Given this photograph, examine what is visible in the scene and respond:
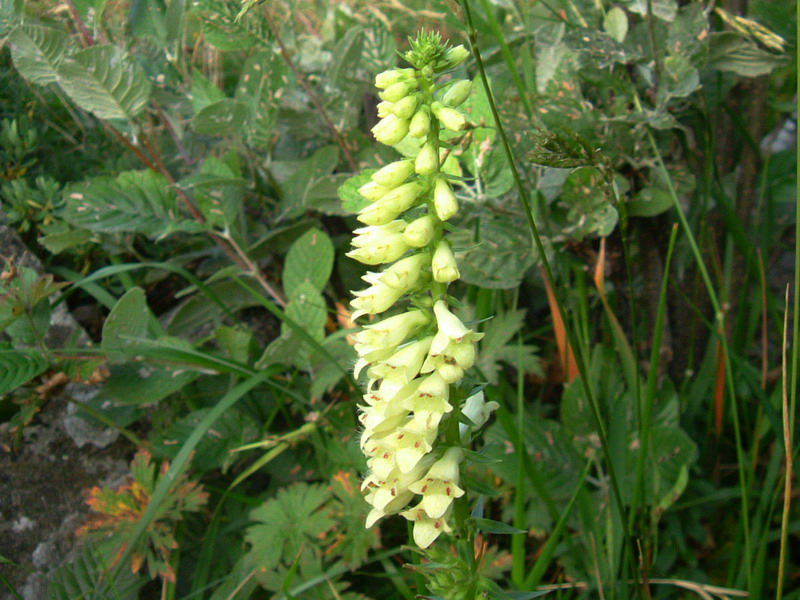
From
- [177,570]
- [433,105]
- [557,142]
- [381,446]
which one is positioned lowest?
[177,570]

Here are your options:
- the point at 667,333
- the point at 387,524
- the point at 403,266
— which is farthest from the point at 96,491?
the point at 667,333

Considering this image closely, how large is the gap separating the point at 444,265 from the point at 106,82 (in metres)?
1.25

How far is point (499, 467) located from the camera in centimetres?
163

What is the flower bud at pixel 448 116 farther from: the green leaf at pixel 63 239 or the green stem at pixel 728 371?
the green leaf at pixel 63 239

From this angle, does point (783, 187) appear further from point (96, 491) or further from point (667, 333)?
point (96, 491)

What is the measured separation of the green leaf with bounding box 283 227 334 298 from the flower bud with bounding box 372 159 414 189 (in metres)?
0.90

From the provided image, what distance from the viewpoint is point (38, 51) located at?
1.71 metres

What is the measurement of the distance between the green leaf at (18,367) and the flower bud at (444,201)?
1.12 m

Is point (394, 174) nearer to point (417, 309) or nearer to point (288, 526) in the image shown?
point (417, 309)

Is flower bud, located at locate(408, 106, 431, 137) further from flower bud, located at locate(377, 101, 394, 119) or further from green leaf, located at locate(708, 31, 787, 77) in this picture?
green leaf, located at locate(708, 31, 787, 77)

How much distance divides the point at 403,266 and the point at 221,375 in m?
1.15

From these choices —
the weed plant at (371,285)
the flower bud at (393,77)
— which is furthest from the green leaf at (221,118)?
the flower bud at (393,77)

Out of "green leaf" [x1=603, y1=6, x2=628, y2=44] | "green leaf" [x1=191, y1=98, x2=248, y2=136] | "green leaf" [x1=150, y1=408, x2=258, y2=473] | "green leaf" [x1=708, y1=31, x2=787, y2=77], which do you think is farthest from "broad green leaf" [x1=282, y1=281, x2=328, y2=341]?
"green leaf" [x1=708, y1=31, x2=787, y2=77]

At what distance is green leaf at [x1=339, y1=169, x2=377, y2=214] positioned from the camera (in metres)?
1.56
